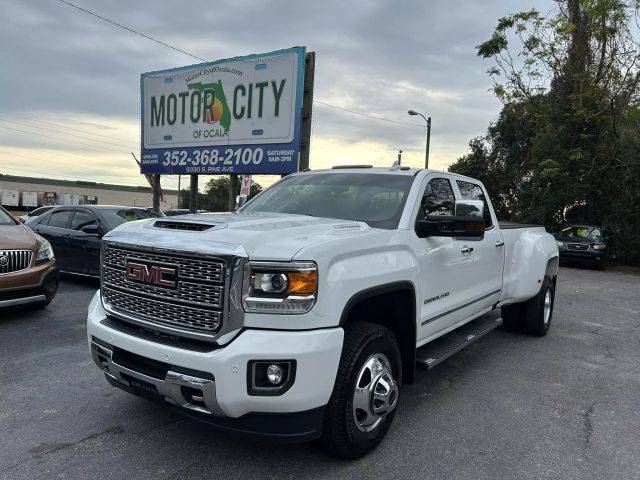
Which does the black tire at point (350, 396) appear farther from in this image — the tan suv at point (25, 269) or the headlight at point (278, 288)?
the tan suv at point (25, 269)

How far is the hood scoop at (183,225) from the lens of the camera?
10.0 ft

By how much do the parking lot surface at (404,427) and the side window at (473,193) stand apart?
151 centimetres

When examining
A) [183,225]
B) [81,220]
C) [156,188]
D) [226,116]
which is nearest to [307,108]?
[226,116]

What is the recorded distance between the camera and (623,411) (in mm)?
4164

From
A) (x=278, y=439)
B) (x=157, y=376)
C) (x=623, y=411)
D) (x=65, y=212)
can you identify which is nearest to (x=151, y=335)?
(x=157, y=376)

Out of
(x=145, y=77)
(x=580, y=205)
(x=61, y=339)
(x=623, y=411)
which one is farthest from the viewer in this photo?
(x=580, y=205)

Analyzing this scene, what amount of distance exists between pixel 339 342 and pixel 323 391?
0.89 feet

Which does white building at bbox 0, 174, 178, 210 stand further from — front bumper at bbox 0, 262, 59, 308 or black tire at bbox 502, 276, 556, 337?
black tire at bbox 502, 276, 556, 337

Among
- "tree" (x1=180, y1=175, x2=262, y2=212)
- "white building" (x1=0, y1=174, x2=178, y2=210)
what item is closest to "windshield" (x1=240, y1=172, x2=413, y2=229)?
"white building" (x1=0, y1=174, x2=178, y2=210)

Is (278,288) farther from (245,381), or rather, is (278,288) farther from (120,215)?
(120,215)

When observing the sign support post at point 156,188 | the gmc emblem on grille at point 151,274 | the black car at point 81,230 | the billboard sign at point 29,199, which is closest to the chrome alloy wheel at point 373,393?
the gmc emblem on grille at point 151,274

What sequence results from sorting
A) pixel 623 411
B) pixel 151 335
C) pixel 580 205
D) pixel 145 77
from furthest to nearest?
pixel 580 205, pixel 145 77, pixel 623 411, pixel 151 335

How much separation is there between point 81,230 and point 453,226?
7.71 metres

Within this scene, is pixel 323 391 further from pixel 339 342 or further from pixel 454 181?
pixel 454 181
